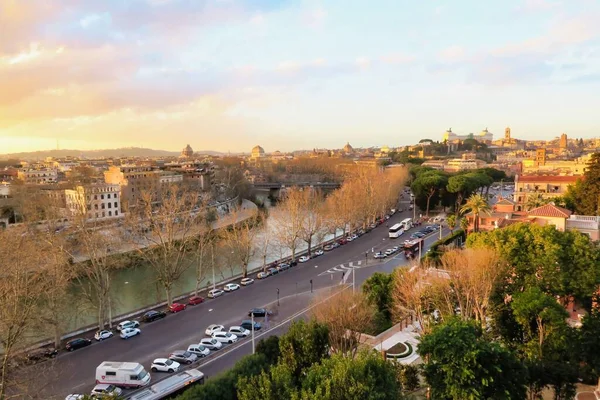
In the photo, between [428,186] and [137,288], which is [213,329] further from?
[428,186]

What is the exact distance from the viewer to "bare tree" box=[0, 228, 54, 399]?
11406mm

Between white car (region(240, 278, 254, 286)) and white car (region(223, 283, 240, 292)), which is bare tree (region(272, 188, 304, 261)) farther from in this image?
white car (region(223, 283, 240, 292))

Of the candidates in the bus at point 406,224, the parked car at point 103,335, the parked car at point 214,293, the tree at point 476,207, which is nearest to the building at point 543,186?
the bus at point 406,224

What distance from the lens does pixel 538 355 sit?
1273 centimetres

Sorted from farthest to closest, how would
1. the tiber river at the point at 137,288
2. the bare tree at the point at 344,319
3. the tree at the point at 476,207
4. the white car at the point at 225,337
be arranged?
1. the tree at the point at 476,207
2. the tiber river at the point at 137,288
3. the white car at the point at 225,337
4. the bare tree at the point at 344,319

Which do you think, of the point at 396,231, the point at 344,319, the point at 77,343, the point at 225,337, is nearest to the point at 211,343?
the point at 225,337

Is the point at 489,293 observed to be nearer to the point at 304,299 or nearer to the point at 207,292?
the point at 304,299

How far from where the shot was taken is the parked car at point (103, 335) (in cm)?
1830

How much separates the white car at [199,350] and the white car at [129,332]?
3491 mm

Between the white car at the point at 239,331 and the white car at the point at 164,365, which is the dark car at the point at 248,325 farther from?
the white car at the point at 164,365

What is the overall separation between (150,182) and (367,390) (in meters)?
54.0

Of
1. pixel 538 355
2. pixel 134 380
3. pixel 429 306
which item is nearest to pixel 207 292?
pixel 134 380

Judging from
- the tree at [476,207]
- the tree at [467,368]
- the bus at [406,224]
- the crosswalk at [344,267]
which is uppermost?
the tree at [476,207]

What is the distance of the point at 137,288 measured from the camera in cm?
2722
